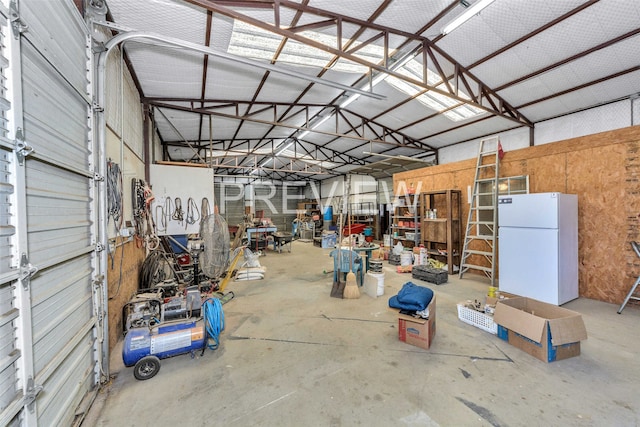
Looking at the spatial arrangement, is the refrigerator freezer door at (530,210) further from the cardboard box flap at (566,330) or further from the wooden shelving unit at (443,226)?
the cardboard box flap at (566,330)

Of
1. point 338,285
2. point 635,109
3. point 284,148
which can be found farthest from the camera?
point 284,148

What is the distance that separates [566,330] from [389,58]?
4.78 m

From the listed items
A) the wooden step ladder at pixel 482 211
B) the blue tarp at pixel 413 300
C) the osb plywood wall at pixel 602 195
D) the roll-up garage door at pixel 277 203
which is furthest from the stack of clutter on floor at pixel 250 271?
the roll-up garage door at pixel 277 203

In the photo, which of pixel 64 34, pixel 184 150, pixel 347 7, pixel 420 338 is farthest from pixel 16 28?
pixel 184 150

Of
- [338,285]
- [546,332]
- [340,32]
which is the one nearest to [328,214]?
[338,285]

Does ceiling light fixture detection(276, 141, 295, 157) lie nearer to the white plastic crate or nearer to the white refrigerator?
the white refrigerator

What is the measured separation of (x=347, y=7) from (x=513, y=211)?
398 centimetres

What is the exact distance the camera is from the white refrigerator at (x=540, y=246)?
12.0ft

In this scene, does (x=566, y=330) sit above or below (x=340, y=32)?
below

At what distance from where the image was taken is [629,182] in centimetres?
369

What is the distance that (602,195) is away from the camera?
12.9ft

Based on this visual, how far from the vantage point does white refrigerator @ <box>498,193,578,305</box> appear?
367cm

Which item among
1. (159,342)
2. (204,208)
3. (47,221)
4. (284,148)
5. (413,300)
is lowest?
(159,342)

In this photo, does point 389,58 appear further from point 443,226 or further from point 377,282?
point 377,282
